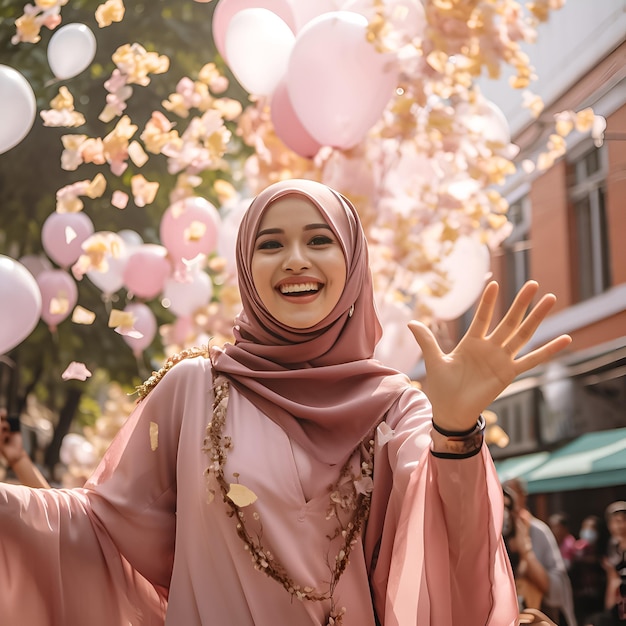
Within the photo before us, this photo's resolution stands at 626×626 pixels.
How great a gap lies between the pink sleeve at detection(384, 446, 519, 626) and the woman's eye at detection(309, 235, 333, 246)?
52cm

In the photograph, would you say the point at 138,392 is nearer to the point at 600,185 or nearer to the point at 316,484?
the point at 316,484

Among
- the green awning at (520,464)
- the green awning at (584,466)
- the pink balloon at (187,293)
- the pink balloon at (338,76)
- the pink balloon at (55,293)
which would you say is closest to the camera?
the pink balloon at (338,76)

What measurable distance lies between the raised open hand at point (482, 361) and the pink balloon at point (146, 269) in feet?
10.8

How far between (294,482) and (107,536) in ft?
1.54

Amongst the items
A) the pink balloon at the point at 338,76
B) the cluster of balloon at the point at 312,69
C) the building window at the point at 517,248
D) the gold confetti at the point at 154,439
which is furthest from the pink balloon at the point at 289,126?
the building window at the point at 517,248

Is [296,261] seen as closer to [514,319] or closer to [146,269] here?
[514,319]

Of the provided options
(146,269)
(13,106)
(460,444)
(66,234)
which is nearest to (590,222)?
(146,269)

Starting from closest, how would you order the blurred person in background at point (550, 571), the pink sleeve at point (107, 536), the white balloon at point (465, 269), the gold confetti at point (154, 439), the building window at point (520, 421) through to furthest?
1. the pink sleeve at point (107, 536)
2. the gold confetti at point (154, 439)
3. the white balloon at point (465, 269)
4. the blurred person in background at point (550, 571)
5. the building window at point (520, 421)

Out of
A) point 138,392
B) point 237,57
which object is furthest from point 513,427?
point 138,392

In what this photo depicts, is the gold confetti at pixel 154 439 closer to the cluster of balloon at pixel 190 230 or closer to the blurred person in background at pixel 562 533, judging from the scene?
the cluster of balloon at pixel 190 230

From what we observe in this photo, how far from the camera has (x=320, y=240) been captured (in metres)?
2.06

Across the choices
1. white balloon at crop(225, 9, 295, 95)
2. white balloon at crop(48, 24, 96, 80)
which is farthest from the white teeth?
white balloon at crop(48, 24, 96, 80)

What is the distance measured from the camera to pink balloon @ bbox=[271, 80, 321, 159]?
3.98 meters

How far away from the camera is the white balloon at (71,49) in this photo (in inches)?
165
